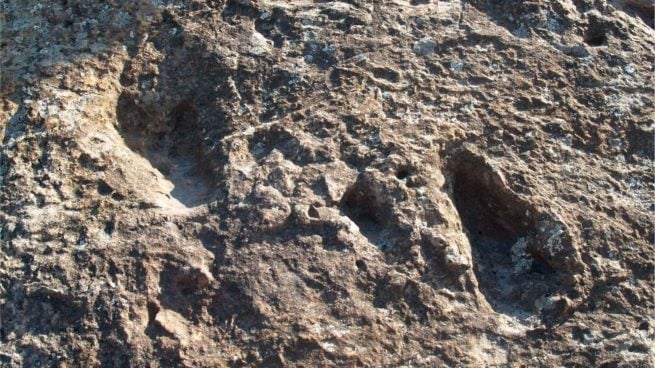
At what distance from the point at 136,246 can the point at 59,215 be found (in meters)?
0.22

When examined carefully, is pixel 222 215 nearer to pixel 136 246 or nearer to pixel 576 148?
pixel 136 246

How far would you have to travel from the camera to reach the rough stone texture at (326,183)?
2.11 m

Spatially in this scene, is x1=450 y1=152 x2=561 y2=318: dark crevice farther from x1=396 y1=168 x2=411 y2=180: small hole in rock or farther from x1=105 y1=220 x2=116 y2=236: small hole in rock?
x1=105 y1=220 x2=116 y2=236: small hole in rock

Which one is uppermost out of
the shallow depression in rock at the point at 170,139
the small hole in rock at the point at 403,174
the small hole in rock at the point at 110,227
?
the small hole in rock at the point at 403,174

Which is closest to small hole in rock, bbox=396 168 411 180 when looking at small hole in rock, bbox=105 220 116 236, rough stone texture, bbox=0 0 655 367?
rough stone texture, bbox=0 0 655 367

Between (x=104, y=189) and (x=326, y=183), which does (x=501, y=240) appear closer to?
(x=326, y=183)

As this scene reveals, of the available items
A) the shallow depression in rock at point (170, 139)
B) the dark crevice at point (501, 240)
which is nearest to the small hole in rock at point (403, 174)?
the dark crevice at point (501, 240)

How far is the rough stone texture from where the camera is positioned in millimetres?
2113

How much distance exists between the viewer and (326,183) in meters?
2.26

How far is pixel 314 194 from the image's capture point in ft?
7.39

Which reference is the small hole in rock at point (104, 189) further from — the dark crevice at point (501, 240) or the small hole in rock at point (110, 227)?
the dark crevice at point (501, 240)

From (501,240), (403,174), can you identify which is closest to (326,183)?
(403,174)

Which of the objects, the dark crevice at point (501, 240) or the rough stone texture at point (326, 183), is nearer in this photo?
the rough stone texture at point (326, 183)

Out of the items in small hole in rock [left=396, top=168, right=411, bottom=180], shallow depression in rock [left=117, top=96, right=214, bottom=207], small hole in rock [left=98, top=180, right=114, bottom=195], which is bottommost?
small hole in rock [left=98, top=180, right=114, bottom=195]
